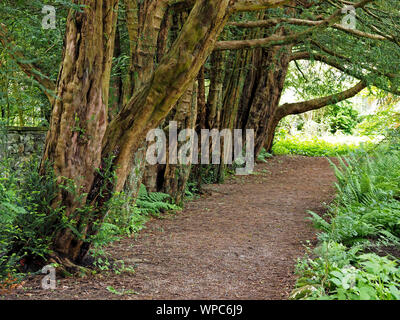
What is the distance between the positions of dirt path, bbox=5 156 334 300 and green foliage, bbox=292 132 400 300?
0.35 meters

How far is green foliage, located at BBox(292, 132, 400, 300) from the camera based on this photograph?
3.66m

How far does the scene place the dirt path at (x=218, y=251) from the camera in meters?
4.18

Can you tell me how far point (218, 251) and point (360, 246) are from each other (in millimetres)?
1728

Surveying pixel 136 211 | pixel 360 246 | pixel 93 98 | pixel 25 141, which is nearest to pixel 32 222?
pixel 93 98

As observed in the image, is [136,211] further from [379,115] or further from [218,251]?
[379,115]

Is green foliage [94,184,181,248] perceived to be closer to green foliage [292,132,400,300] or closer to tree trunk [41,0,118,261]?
tree trunk [41,0,118,261]

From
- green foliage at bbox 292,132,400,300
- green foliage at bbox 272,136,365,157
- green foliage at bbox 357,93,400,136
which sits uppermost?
green foliage at bbox 357,93,400,136

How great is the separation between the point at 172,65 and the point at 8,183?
1747mm

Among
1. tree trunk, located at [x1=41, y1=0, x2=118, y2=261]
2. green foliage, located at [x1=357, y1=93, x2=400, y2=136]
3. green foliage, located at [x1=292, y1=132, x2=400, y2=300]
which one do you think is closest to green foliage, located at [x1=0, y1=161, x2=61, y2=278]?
tree trunk, located at [x1=41, y1=0, x2=118, y2=261]

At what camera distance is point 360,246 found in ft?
15.4

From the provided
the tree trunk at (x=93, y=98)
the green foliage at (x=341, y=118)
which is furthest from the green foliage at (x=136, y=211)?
the green foliage at (x=341, y=118)

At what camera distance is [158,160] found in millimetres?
8156

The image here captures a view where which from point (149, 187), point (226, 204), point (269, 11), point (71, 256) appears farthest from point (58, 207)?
point (269, 11)
